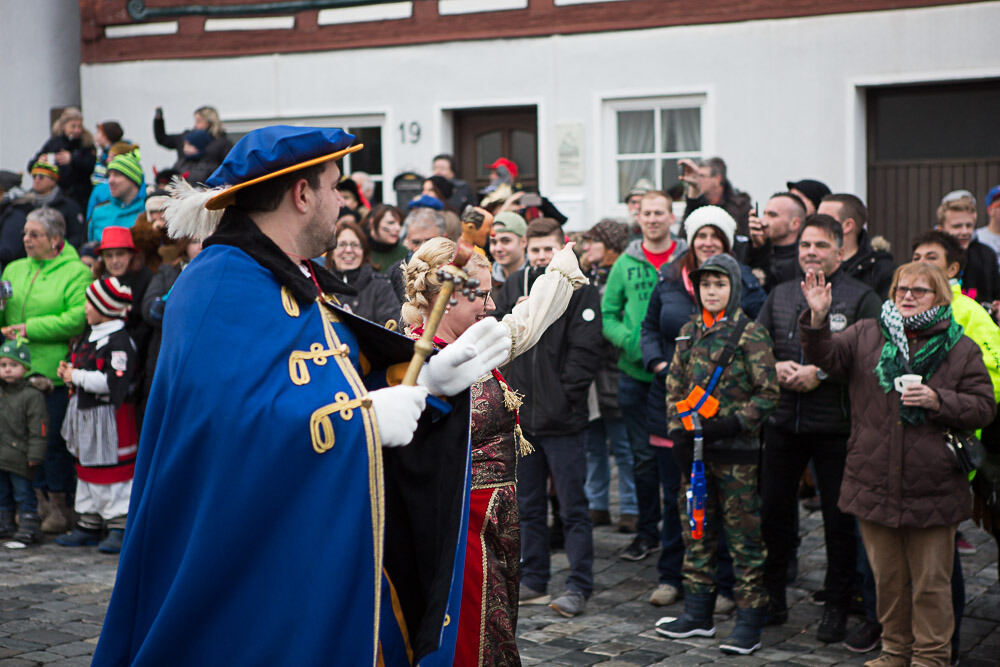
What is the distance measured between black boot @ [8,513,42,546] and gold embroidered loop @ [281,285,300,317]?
20.0 feet

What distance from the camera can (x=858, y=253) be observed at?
6.61 m

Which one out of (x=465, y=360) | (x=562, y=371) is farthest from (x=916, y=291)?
(x=465, y=360)

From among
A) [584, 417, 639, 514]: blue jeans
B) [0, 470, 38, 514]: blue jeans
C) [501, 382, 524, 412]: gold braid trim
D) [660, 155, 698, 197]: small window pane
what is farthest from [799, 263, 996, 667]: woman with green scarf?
[660, 155, 698, 197]: small window pane

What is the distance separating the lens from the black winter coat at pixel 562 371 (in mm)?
6625

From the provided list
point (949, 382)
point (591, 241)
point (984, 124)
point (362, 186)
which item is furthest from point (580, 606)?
point (984, 124)

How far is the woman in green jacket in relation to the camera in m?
8.44

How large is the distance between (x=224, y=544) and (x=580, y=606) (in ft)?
12.6

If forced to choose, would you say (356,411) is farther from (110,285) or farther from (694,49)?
(694,49)

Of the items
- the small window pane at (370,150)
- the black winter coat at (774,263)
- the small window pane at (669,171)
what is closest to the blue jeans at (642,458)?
the black winter coat at (774,263)

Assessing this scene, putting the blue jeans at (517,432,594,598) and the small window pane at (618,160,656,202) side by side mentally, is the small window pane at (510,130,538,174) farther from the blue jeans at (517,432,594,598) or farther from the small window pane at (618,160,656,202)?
the blue jeans at (517,432,594,598)

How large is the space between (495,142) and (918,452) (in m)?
9.40

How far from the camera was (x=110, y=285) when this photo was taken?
809 centimetres

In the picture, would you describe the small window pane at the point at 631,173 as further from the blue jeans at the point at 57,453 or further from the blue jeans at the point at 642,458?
the blue jeans at the point at 57,453

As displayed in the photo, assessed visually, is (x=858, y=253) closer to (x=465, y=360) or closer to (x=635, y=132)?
(x=465, y=360)
